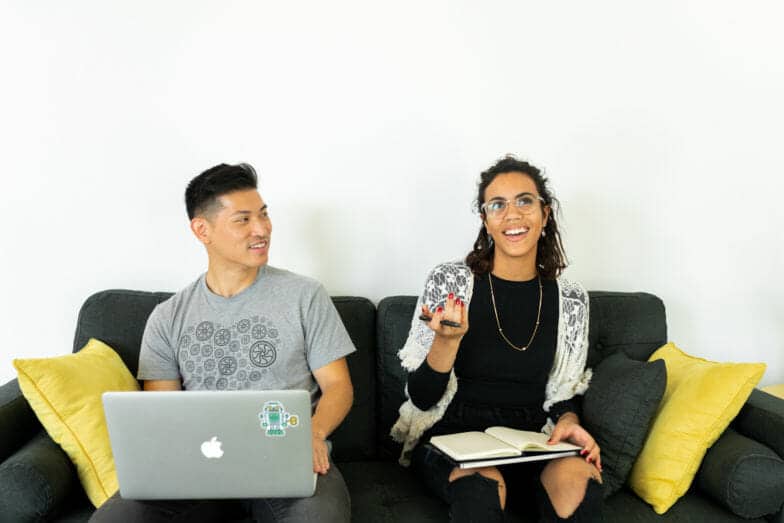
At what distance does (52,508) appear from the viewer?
5.27ft

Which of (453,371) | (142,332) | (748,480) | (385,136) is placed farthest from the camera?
(385,136)

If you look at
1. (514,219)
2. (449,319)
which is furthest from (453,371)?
(514,219)

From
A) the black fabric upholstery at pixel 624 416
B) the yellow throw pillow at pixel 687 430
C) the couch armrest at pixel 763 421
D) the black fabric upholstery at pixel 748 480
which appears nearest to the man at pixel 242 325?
the black fabric upholstery at pixel 624 416

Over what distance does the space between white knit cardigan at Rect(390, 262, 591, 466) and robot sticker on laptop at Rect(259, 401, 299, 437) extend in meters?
0.69

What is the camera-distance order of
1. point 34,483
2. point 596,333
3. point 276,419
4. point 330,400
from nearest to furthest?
1. point 276,419
2. point 34,483
3. point 330,400
4. point 596,333

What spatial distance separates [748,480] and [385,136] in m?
1.54

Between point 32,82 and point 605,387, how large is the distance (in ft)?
6.93

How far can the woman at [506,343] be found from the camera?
1839 millimetres

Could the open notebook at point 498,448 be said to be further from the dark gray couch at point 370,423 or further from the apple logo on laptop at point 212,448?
the apple logo on laptop at point 212,448

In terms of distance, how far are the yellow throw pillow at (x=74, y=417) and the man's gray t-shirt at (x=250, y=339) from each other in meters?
0.18

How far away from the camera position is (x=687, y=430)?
1.79 m

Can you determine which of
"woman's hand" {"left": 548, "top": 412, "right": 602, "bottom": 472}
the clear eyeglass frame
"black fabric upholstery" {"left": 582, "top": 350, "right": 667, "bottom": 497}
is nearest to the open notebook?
"woman's hand" {"left": 548, "top": 412, "right": 602, "bottom": 472}

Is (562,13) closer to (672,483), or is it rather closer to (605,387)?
(605,387)

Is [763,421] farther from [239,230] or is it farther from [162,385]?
[162,385]
